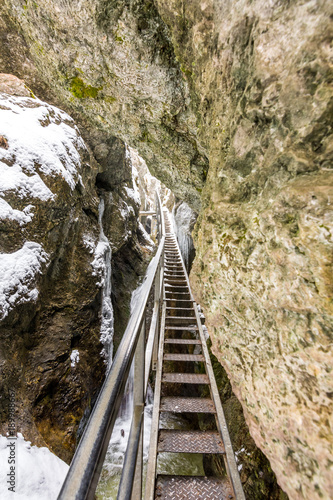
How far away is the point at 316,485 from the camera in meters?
0.92

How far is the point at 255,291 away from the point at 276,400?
0.60 m

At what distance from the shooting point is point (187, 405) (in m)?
2.33

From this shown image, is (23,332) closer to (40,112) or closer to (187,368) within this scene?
(187,368)

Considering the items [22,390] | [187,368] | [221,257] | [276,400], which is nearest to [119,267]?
[187,368]

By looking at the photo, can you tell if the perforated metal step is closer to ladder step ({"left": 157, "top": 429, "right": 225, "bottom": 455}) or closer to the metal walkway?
the metal walkway

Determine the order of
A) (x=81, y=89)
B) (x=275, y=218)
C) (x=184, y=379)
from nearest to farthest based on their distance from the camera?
(x=275, y=218), (x=184, y=379), (x=81, y=89)

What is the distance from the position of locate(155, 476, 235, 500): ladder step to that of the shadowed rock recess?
0.67 m

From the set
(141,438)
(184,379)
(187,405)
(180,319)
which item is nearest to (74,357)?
(184,379)

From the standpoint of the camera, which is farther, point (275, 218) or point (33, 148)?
point (33, 148)

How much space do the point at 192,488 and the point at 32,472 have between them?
1.76 meters

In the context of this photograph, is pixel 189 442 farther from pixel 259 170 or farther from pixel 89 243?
pixel 89 243

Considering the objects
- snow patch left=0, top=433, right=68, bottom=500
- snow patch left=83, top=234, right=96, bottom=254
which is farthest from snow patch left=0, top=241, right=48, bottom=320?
snow patch left=0, top=433, right=68, bottom=500

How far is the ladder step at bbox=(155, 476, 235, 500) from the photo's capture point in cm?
160

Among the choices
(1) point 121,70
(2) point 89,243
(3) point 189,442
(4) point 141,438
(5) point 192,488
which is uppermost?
(1) point 121,70
